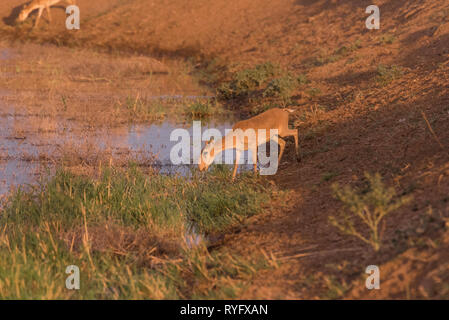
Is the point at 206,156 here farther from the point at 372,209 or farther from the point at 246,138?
the point at 372,209

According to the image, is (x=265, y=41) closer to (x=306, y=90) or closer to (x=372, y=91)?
(x=306, y=90)

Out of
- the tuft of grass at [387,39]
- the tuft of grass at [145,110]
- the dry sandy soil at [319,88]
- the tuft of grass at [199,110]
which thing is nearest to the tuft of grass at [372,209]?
the dry sandy soil at [319,88]

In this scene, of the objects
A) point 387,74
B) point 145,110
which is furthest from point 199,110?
point 387,74

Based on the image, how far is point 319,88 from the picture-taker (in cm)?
1246

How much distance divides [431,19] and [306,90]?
147 inches

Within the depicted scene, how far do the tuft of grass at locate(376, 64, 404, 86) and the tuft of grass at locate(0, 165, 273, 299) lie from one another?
3.93 meters

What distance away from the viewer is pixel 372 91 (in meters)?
11.0

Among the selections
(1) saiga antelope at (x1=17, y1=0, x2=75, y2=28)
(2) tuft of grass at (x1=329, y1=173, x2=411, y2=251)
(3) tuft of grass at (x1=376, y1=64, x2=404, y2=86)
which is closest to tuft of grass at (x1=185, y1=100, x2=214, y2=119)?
(3) tuft of grass at (x1=376, y1=64, x2=404, y2=86)

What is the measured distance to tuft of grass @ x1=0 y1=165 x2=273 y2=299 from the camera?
5.31 m

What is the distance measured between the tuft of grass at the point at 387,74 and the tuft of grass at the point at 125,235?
3.93 meters

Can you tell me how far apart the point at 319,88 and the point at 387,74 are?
1.59 meters

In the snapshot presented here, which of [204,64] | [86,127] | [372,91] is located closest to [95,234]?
[86,127]

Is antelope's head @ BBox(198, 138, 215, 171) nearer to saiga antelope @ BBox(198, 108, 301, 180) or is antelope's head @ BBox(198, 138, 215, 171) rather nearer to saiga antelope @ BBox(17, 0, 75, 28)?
saiga antelope @ BBox(198, 108, 301, 180)
